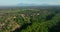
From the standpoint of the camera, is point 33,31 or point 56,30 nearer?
point 33,31

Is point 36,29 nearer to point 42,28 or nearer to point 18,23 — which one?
point 42,28

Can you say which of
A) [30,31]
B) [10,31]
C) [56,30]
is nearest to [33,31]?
[30,31]

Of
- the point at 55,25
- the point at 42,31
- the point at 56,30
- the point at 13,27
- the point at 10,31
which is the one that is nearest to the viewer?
the point at 42,31

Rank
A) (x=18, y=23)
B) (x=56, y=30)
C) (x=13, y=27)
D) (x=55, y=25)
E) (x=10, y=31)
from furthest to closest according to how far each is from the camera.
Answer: (x=18, y=23)
(x=13, y=27)
(x=10, y=31)
(x=55, y=25)
(x=56, y=30)

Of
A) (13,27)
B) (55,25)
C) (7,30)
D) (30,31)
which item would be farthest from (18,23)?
(30,31)

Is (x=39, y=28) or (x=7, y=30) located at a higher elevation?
(x=39, y=28)

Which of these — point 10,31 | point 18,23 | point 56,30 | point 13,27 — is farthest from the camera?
point 18,23

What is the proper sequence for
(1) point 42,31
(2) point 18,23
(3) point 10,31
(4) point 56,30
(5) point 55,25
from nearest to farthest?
(1) point 42,31 → (4) point 56,30 → (5) point 55,25 → (3) point 10,31 → (2) point 18,23

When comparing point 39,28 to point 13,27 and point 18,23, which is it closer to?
point 13,27

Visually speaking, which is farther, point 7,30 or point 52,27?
point 7,30
